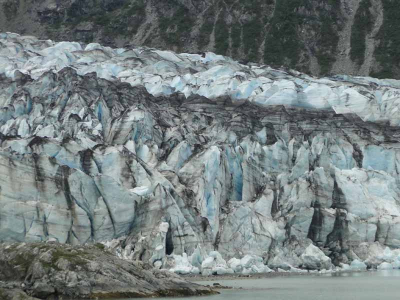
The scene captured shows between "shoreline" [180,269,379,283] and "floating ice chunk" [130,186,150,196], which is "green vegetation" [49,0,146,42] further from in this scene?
"shoreline" [180,269,379,283]

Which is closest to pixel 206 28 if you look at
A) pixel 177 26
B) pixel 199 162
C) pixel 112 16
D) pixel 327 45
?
pixel 177 26

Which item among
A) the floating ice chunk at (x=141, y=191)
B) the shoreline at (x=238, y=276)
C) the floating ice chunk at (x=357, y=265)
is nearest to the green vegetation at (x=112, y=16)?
the floating ice chunk at (x=141, y=191)

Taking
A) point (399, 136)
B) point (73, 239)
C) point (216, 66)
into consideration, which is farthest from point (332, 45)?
point (73, 239)

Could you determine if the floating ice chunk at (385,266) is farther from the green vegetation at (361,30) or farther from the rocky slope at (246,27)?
the green vegetation at (361,30)

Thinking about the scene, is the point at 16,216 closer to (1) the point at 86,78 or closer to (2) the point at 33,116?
(2) the point at 33,116

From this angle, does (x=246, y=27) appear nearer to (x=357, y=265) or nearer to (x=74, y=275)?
(x=357, y=265)

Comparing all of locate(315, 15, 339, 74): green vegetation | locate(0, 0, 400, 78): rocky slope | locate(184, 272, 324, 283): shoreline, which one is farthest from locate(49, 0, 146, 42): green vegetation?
locate(184, 272, 324, 283): shoreline
